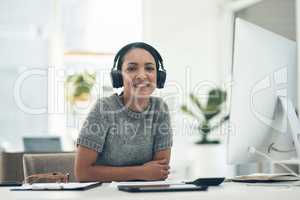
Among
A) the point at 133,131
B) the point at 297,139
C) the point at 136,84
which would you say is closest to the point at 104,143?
the point at 133,131

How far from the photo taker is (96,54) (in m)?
6.02

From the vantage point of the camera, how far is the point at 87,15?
6.14 m

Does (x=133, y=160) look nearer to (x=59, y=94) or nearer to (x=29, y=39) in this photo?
(x=59, y=94)

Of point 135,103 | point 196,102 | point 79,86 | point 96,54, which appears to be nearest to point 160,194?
point 135,103

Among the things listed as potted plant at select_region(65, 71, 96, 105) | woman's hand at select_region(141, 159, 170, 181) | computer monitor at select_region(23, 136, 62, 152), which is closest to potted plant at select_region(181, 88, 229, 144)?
potted plant at select_region(65, 71, 96, 105)

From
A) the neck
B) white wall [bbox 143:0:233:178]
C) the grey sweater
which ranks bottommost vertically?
the grey sweater

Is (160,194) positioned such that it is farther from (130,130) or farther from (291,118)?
(130,130)

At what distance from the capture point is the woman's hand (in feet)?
6.93

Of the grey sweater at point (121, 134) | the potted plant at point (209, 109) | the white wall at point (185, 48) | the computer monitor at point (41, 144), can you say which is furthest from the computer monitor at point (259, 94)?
the white wall at point (185, 48)

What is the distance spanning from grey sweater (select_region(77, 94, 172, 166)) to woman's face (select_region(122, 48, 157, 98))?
70mm

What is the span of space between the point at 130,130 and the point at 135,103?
119mm

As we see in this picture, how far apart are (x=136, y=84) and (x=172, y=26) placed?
3.57 metres

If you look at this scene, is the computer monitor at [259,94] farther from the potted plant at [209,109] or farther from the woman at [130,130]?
the potted plant at [209,109]

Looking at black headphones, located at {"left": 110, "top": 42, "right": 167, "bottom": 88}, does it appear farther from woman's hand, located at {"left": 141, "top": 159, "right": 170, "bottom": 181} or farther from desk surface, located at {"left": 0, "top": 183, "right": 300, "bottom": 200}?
desk surface, located at {"left": 0, "top": 183, "right": 300, "bottom": 200}
